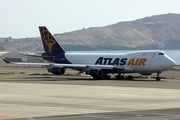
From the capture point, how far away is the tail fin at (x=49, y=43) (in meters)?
72.2

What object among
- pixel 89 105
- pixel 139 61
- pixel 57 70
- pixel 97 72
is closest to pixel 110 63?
pixel 97 72

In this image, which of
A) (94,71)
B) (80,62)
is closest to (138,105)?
(94,71)

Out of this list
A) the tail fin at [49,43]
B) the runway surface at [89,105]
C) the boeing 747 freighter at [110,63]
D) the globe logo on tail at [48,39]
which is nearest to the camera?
the runway surface at [89,105]

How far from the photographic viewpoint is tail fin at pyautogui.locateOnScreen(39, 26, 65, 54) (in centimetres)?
7219

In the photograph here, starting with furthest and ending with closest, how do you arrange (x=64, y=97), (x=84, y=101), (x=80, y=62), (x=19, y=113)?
(x=80, y=62) < (x=64, y=97) < (x=84, y=101) < (x=19, y=113)

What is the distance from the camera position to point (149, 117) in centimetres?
2470

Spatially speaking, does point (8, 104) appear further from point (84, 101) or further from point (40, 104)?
point (84, 101)

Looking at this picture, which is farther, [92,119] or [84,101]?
[84,101]

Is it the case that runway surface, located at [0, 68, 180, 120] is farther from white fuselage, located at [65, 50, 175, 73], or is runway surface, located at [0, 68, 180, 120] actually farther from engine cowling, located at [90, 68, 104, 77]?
engine cowling, located at [90, 68, 104, 77]

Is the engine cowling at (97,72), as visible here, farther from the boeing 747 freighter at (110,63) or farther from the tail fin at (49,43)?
the tail fin at (49,43)

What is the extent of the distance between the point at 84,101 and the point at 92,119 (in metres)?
9.40

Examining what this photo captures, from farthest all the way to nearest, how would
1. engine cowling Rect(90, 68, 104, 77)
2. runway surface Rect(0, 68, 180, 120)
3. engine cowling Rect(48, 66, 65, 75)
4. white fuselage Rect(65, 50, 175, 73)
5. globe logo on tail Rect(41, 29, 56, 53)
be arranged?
globe logo on tail Rect(41, 29, 56, 53) → engine cowling Rect(48, 66, 65, 75) → engine cowling Rect(90, 68, 104, 77) → white fuselage Rect(65, 50, 175, 73) → runway surface Rect(0, 68, 180, 120)

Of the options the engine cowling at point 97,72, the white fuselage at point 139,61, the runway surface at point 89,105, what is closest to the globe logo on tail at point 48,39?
the white fuselage at point 139,61

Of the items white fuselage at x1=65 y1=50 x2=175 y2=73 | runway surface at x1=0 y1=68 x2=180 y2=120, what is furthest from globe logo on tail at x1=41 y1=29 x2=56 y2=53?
runway surface at x1=0 y1=68 x2=180 y2=120
